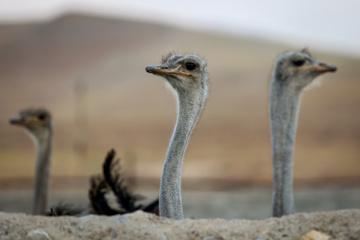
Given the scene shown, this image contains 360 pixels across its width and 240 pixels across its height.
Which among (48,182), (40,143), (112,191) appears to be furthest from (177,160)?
(40,143)

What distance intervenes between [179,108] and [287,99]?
1524mm

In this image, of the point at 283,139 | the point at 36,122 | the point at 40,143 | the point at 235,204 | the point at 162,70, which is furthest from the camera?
the point at 235,204

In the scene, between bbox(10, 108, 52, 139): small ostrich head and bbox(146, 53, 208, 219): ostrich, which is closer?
bbox(146, 53, 208, 219): ostrich

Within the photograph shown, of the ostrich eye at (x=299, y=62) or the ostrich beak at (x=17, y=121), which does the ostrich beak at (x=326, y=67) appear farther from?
the ostrich beak at (x=17, y=121)

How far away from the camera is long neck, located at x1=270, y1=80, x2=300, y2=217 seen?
544 cm

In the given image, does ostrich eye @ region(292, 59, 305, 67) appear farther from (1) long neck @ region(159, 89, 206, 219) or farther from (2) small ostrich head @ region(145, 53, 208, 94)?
(1) long neck @ region(159, 89, 206, 219)

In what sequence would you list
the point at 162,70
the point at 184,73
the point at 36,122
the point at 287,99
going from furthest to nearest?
the point at 36,122
the point at 287,99
the point at 184,73
the point at 162,70

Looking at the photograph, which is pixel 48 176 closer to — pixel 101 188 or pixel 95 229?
pixel 101 188

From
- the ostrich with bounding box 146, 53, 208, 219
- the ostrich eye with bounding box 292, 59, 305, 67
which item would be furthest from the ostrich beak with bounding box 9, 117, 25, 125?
the ostrich eye with bounding box 292, 59, 305, 67

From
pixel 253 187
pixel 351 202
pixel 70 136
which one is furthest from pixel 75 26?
pixel 351 202

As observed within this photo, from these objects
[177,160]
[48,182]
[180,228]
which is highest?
[48,182]

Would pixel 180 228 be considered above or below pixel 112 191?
below

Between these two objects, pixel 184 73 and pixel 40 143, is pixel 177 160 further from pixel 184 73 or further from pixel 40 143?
pixel 40 143

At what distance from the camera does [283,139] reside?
5727mm
